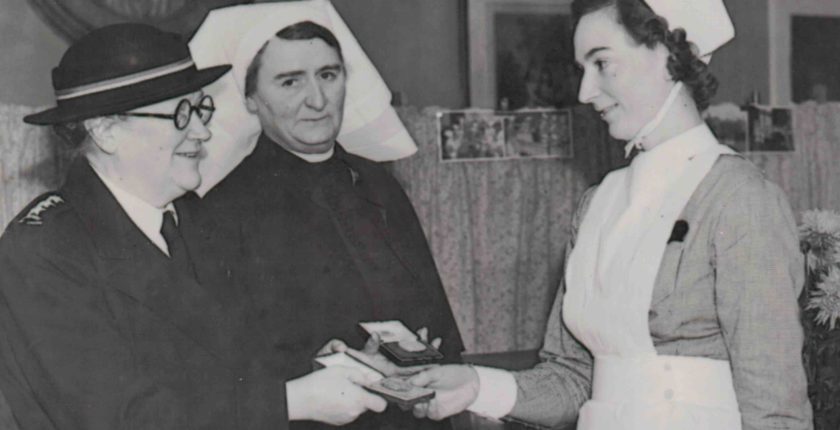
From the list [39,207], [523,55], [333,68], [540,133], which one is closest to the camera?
[39,207]

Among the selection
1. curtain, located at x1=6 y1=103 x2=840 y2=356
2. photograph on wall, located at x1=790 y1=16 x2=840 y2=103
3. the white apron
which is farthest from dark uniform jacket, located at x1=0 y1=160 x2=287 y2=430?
photograph on wall, located at x1=790 y1=16 x2=840 y2=103

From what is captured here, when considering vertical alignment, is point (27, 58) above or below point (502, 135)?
above

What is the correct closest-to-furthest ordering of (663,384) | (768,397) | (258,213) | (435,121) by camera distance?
(768,397)
(663,384)
(258,213)
(435,121)

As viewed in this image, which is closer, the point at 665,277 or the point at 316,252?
the point at 665,277

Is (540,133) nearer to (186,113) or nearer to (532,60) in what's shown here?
(532,60)

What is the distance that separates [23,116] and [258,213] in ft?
1.58

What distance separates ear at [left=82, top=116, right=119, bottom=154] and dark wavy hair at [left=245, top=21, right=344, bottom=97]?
37 cm

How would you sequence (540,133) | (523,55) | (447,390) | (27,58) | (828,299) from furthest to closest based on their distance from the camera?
(523,55), (540,133), (828,299), (447,390), (27,58)

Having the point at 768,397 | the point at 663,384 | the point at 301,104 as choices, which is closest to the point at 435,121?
the point at 301,104

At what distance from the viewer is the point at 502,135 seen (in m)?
2.65

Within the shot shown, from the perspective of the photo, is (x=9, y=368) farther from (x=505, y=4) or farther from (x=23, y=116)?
(x=505, y=4)

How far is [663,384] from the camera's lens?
1.75 metres

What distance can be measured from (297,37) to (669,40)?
73 centimetres

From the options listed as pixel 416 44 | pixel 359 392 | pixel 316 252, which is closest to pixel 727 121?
pixel 416 44
